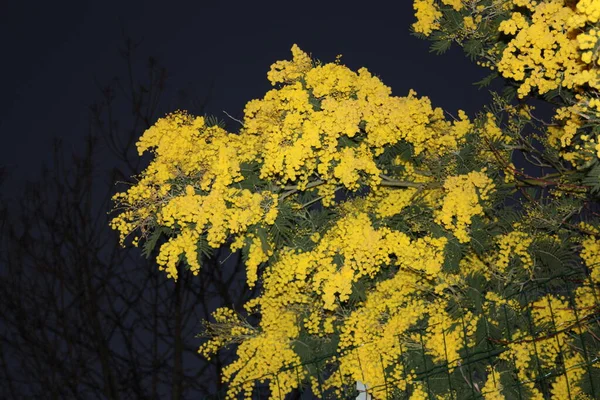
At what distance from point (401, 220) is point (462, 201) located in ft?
3.29

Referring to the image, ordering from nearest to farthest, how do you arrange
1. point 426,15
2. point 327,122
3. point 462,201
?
point 327,122
point 462,201
point 426,15

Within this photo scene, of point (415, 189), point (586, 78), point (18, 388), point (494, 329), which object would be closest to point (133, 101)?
point (18, 388)

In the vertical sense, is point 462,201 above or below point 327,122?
below

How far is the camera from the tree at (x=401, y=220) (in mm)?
6770

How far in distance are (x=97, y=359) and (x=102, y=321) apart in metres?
0.63

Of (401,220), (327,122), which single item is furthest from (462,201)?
(327,122)

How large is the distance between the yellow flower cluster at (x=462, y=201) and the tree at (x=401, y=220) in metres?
0.02

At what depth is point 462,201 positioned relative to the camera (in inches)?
293

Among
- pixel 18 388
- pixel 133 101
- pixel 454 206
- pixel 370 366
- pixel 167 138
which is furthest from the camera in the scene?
pixel 133 101

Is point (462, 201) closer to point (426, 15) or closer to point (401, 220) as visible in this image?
point (401, 220)

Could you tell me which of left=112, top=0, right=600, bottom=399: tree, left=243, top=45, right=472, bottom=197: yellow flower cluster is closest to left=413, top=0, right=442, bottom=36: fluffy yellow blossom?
left=112, top=0, right=600, bottom=399: tree

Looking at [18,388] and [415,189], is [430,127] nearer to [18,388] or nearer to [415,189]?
[415,189]

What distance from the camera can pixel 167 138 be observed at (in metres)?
6.95

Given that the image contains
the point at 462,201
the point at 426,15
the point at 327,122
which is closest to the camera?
the point at 327,122
